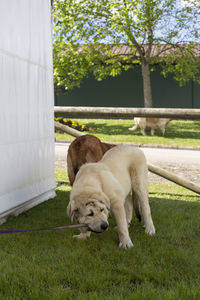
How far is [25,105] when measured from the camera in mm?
5633

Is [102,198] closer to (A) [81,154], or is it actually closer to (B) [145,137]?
(A) [81,154]

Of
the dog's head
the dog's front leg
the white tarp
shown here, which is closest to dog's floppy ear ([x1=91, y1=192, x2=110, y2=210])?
the dog's head

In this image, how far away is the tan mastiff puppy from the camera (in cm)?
377

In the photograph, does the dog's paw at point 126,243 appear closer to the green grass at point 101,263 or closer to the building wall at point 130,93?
the green grass at point 101,263

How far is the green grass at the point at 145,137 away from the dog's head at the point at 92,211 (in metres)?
13.0

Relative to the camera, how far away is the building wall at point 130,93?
28.4 meters

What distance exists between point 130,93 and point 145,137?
11.6 metres

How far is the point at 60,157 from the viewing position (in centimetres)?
1245

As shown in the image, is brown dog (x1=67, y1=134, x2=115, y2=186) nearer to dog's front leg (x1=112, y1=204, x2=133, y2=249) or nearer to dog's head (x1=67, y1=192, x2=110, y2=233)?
dog's front leg (x1=112, y1=204, x2=133, y2=249)

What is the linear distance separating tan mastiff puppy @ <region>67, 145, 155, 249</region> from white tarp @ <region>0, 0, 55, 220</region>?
1.27 meters

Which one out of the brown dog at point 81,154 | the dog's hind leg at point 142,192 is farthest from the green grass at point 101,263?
the brown dog at point 81,154

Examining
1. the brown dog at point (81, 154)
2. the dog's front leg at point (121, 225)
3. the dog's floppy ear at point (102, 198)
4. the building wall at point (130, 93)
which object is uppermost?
the building wall at point (130, 93)

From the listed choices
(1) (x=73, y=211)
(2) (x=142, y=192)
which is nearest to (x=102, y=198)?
(1) (x=73, y=211)

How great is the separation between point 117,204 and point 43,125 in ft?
8.83
